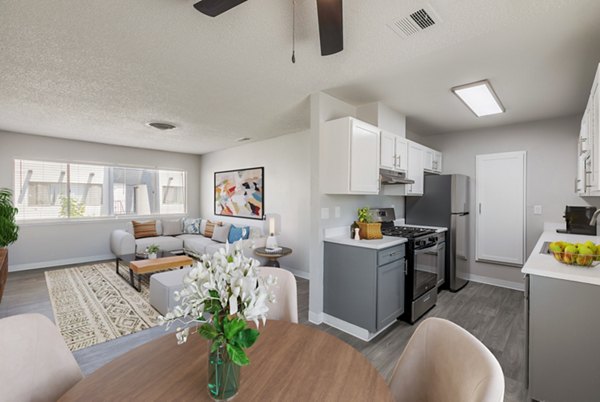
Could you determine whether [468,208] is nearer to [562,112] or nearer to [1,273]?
[562,112]

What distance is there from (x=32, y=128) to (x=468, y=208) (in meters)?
7.31

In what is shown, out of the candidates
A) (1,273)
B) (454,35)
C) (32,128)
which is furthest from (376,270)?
(32,128)

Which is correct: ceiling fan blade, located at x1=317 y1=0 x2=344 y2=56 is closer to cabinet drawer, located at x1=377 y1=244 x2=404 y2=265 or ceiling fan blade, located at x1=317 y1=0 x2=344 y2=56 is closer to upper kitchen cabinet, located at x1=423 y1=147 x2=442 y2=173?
cabinet drawer, located at x1=377 y1=244 x2=404 y2=265

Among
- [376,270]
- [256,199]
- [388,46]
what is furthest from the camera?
[256,199]

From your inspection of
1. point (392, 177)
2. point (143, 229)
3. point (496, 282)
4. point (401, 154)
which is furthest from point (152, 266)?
point (496, 282)

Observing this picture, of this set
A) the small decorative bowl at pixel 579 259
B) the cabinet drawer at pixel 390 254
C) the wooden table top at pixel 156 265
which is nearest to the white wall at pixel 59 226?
the wooden table top at pixel 156 265

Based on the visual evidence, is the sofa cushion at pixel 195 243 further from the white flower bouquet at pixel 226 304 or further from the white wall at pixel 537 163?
the white wall at pixel 537 163

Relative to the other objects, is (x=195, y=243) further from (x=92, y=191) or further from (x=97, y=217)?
(x=92, y=191)

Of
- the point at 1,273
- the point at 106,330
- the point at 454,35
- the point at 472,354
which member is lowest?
the point at 106,330

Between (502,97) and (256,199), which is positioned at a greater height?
(502,97)

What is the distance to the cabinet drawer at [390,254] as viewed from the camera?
2.56 m

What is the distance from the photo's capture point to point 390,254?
2705 mm

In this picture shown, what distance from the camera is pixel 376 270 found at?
252 centimetres

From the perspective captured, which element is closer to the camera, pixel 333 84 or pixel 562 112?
pixel 333 84
